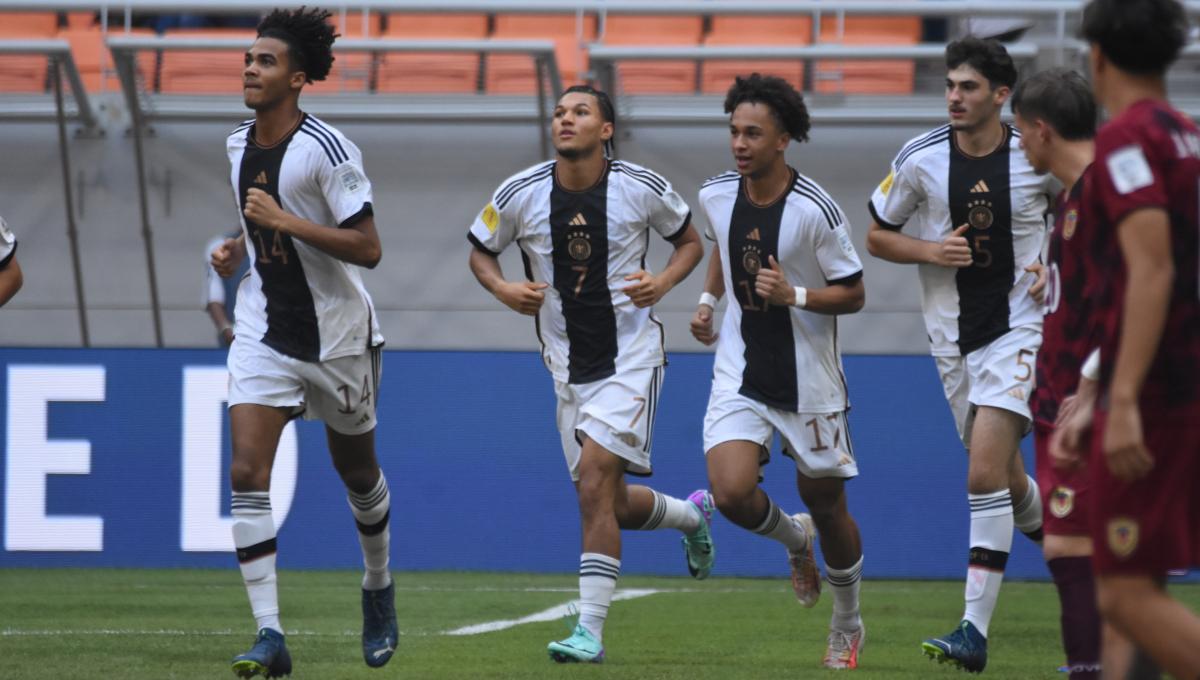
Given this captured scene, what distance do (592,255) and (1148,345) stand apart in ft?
13.0

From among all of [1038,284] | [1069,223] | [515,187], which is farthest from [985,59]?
[1069,223]

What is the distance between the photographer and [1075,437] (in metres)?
3.75

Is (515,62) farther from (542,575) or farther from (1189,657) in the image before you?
(1189,657)

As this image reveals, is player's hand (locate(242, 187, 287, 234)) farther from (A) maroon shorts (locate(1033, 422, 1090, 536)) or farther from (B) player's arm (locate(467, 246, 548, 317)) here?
(A) maroon shorts (locate(1033, 422, 1090, 536))

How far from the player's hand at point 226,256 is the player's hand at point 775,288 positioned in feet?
6.95

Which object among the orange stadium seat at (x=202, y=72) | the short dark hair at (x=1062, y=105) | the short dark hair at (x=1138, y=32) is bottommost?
the orange stadium seat at (x=202, y=72)

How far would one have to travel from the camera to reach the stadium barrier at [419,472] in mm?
11219

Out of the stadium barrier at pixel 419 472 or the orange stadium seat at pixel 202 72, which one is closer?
the stadium barrier at pixel 419 472

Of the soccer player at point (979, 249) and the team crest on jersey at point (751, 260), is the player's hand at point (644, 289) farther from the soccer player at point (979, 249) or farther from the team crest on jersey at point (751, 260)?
the soccer player at point (979, 249)

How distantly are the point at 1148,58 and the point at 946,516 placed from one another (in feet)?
26.1

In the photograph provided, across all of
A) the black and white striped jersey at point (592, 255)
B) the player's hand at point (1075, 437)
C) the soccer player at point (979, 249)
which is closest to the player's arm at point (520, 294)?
the black and white striped jersey at point (592, 255)

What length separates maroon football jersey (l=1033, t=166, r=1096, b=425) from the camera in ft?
14.7

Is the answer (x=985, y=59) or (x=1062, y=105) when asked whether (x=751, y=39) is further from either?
(x=1062, y=105)

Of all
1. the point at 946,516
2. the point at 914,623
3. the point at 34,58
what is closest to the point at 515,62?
the point at 34,58
